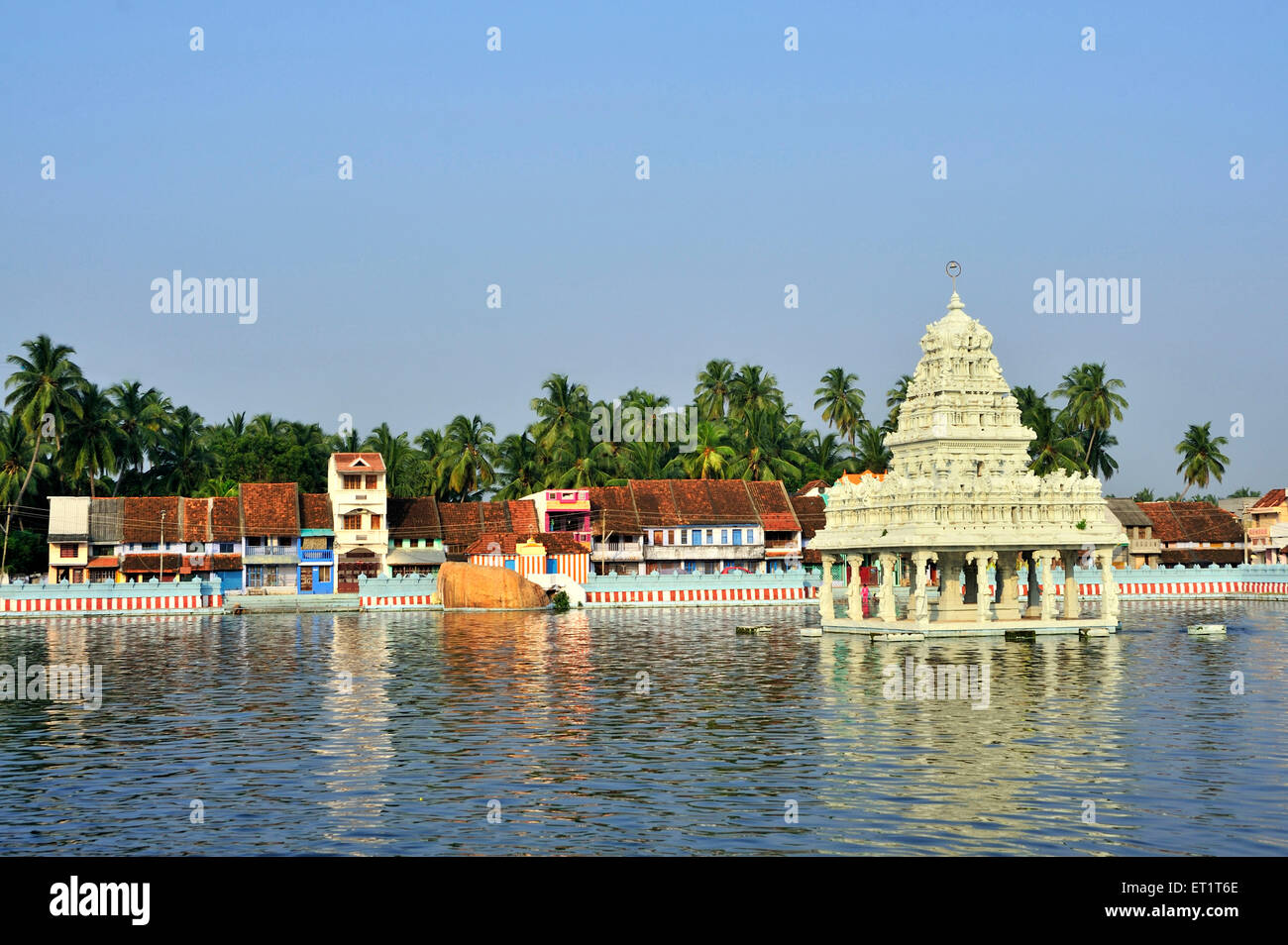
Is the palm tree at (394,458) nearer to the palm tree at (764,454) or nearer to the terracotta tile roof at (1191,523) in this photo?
the palm tree at (764,454)

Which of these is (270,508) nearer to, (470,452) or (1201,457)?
(470,452)

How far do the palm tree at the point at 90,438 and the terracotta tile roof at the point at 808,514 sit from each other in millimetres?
52551

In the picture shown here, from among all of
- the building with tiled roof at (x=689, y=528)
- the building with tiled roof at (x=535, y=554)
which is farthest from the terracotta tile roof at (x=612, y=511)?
the building with tiled roof at (x=535, y=554)

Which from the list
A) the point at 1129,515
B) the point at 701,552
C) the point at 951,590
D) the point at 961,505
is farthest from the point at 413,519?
the point at 1129,515

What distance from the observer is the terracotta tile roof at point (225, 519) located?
94938 mm

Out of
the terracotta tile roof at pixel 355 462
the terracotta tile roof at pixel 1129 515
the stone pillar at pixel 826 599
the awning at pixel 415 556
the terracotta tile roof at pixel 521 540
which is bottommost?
the stone pillar at pixel 826 599

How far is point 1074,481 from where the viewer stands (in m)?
53.2

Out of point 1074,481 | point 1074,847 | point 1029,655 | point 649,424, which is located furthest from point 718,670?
point 649,424

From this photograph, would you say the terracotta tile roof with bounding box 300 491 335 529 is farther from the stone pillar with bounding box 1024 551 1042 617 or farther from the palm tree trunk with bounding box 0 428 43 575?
the stone pillar with bounding box 1024 551 1042 617

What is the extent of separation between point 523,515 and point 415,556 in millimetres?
9450

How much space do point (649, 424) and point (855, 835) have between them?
99.8 metres

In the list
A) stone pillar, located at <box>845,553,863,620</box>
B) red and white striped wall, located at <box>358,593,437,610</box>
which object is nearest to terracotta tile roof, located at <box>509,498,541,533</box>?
red and white striped wall, located at <box>358,593,437,610</box>

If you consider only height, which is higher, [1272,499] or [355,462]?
[355,462]

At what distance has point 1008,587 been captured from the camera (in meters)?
59.2
